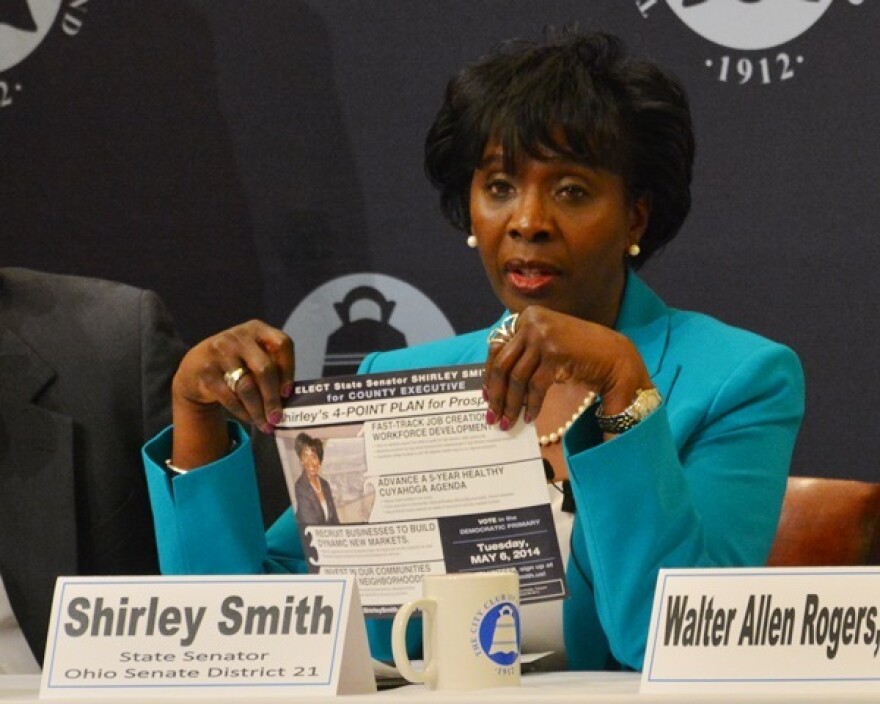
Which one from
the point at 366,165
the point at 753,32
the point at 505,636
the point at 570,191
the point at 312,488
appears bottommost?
the point at 505,636

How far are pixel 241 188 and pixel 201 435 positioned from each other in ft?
3.15

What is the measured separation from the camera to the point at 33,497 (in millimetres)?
2168

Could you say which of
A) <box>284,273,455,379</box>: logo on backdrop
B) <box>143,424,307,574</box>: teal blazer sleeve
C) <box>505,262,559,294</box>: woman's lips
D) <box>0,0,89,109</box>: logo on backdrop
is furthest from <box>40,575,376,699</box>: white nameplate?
<box>0,0,89,109</box>: logo on backdrop

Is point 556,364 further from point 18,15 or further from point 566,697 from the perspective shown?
point 18,15

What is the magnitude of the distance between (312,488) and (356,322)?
1032 millimetres

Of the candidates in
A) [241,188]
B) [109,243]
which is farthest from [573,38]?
[109,243]

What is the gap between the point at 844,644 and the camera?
122cm

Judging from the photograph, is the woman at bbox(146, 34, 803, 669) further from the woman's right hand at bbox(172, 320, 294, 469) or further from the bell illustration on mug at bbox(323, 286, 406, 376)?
the bell illustration on mug at bbox(323, 286, 406, 376)

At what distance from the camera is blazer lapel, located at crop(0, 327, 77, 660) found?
84.1 inches

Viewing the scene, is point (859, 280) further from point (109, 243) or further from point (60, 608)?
point (60, 608)

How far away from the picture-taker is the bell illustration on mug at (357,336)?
8.73 ft

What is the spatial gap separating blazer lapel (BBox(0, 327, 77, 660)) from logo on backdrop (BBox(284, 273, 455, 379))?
0.59 meters

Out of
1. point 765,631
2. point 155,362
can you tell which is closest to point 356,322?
point 155,362

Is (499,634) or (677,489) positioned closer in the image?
(499,634)
